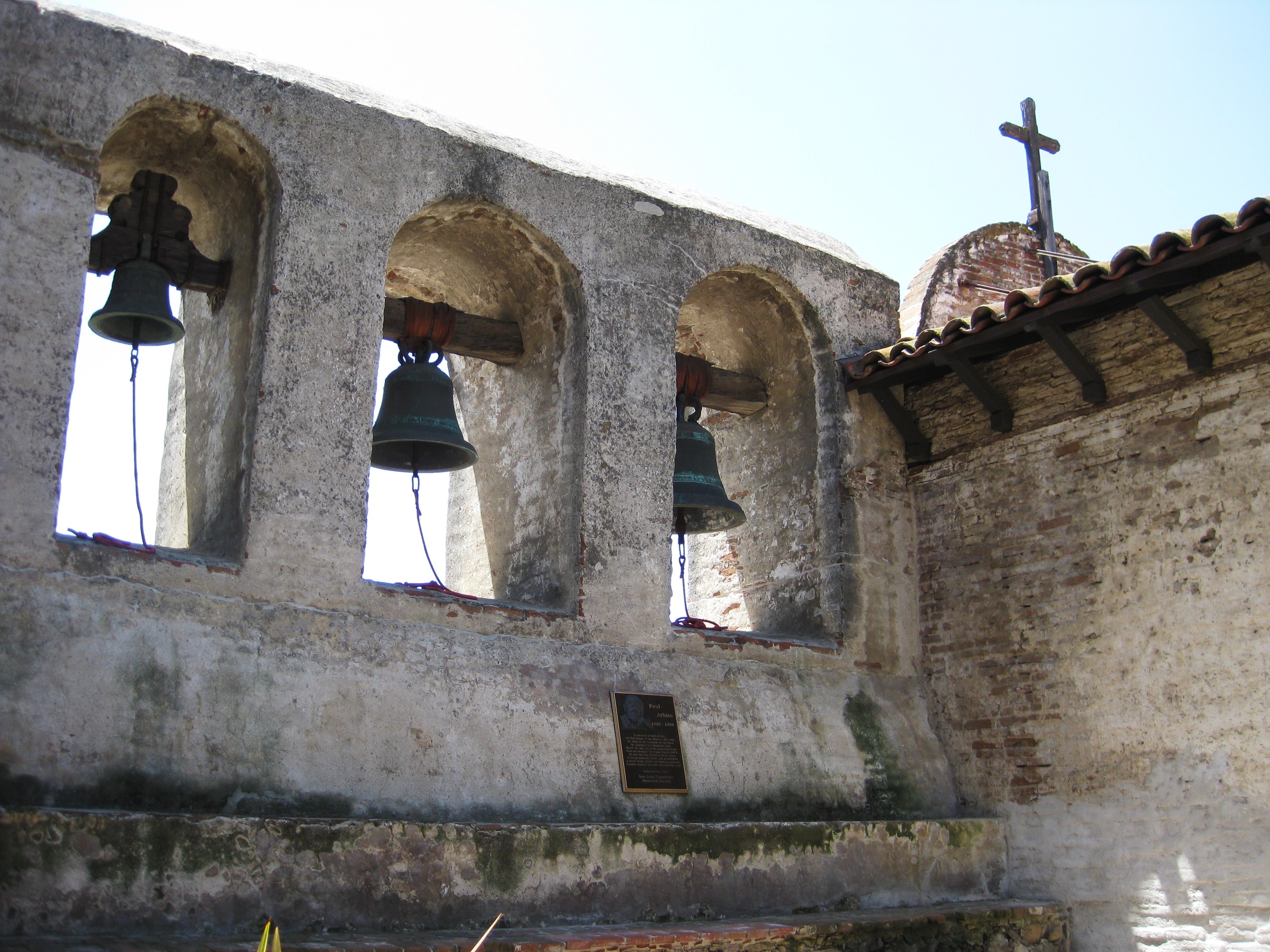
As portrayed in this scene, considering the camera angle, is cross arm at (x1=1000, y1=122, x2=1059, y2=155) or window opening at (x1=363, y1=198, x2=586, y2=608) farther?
A: cross arm at (x1=1000, y1=122, x2=1059, y2=155)

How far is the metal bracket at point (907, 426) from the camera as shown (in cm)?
684

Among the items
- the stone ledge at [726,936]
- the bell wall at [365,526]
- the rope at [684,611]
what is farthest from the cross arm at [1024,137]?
the stone ledge at [726,936]

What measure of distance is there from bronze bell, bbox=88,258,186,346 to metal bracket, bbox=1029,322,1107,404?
4.00 m

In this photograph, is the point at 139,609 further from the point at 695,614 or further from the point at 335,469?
the point at 695,614

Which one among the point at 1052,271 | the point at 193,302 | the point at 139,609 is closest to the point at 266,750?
the point at 139,609

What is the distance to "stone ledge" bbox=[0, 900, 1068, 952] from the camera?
3.63m

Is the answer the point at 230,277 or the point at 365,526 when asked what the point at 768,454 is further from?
the point at 230,277

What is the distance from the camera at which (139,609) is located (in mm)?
4430

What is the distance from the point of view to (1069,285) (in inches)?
221

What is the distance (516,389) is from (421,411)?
0.80 m

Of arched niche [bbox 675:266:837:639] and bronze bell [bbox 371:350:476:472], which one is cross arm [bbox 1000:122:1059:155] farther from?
bronze bell [bbox 371:350:476:472]

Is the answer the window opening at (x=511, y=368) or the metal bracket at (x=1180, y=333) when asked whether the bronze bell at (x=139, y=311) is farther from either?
the metal bracket at (x=1180, y=333)

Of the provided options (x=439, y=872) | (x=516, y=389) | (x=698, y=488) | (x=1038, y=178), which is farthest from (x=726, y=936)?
(x=1038, y=178)

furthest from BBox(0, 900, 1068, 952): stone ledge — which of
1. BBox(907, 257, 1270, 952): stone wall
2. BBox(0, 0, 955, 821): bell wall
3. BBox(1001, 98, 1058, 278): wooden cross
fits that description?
BBox(1001, 98, 1058, 278): wooden cross
